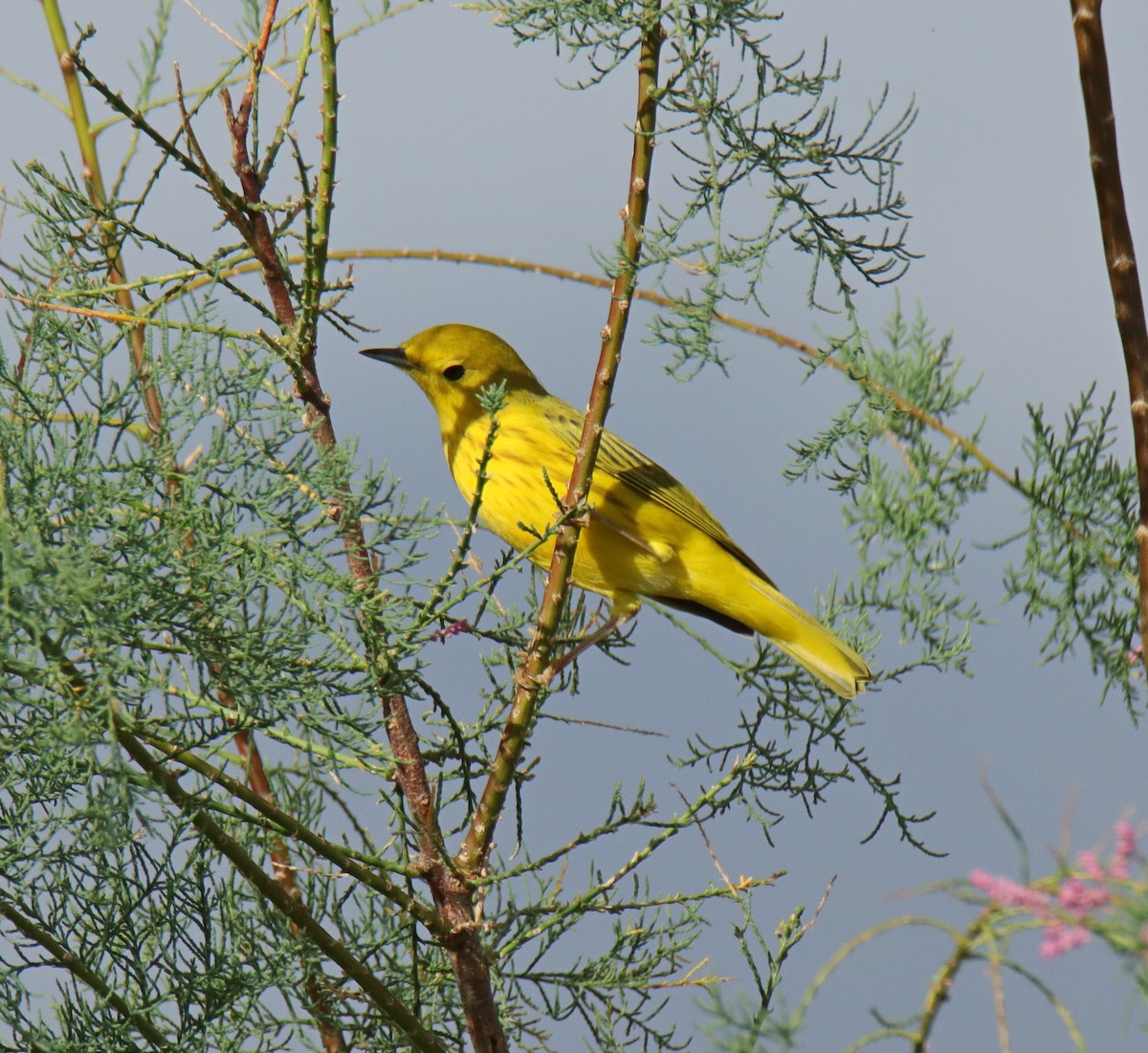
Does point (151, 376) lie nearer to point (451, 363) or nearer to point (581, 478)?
point (581, 478)

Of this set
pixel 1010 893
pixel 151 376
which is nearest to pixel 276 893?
pixel 151 376

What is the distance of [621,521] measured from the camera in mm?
3867

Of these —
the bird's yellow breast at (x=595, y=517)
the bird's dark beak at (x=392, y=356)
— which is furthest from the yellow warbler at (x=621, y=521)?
Result: the bird's dark beak at (x=392, y=356)

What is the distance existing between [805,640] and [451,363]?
1.46 meters

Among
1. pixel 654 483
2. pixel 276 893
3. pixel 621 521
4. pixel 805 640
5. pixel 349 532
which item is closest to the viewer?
pixel 276 893

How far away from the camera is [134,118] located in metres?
2.53

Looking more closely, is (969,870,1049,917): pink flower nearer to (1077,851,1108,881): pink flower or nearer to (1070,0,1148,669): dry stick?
(1077,851,1108,881): pink flower

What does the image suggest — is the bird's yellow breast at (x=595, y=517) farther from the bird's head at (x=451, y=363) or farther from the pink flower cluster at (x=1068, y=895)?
the pink flower cluster at (x=1068, y=895)

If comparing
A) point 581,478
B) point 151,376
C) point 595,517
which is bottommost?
point 151,376

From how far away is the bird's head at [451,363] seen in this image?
4270mm

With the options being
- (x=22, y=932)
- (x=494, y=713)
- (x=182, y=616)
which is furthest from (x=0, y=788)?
(x=494, y=713)

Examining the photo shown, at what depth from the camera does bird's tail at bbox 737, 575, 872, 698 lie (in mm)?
3355

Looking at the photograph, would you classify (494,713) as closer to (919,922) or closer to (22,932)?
(22,932)

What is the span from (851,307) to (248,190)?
1252 mm
